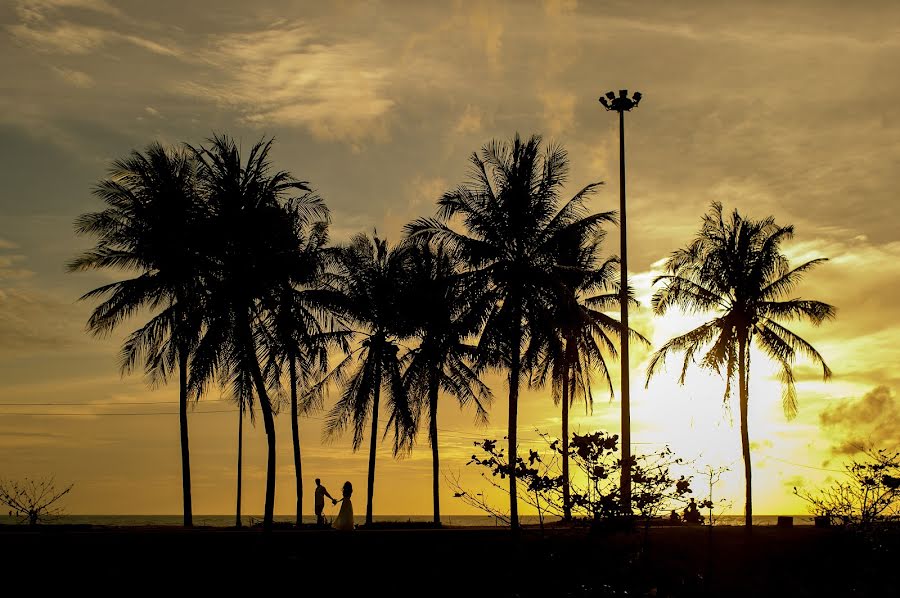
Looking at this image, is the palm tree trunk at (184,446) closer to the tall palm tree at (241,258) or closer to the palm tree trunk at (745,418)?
the tall palm tree at (241,258)

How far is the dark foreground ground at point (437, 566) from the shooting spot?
17.6 m

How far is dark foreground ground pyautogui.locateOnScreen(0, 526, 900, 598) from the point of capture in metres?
17.6

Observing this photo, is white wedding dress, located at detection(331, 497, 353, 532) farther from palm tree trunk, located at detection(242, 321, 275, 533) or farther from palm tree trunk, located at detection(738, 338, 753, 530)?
palm tree trunk, located at detection(738, 338, 753, 530)

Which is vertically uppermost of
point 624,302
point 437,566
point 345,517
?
point 624,302

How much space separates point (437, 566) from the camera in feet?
65.1

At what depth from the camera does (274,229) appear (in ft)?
89.3

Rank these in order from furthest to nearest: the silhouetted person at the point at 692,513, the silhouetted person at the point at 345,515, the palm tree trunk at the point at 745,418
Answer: the palm tree trunk at the point at 745,418 < the silhouetted person at the point at 345,515 < the silhouetted person at the point at 692,513

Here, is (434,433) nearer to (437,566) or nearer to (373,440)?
(373,440)

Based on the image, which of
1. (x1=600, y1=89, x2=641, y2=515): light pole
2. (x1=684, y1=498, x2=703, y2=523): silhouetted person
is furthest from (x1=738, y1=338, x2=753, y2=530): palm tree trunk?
(x1=684, y1=498, x2=703, y2=523): silhouetted person

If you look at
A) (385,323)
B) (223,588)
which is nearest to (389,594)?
(223,588)

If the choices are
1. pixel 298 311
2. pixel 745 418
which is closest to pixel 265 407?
pixel 298 311

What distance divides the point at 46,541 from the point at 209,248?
10.1 meters

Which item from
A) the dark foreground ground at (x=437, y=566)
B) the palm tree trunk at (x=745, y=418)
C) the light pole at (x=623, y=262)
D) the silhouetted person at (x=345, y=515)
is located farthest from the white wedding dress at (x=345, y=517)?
the palm tree trunk at (x=745, y=418)

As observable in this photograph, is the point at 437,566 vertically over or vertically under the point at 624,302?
under
